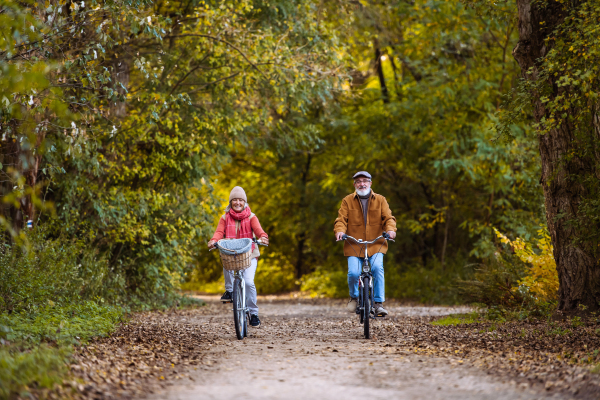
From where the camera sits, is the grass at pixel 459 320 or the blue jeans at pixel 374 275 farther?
the grass at pixel 459 320

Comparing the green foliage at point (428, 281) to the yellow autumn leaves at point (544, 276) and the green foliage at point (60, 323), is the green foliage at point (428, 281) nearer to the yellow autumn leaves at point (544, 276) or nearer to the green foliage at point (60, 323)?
the yellow autumn leaves at point (544, 276)

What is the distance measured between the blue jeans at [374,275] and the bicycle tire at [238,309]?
147 centimetres

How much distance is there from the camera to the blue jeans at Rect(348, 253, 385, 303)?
8.48m

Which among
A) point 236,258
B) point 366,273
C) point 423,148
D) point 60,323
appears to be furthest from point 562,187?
point 423,148

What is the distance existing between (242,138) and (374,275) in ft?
25.3

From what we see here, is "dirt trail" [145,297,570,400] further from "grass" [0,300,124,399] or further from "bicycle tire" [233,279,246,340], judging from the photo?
"grass" [0,300,124,399]

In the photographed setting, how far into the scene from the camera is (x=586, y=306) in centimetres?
881

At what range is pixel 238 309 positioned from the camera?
8.23 m

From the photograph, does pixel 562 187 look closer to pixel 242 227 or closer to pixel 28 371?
pixel 242 227

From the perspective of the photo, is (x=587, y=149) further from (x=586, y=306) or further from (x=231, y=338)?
(x=231, y=338)

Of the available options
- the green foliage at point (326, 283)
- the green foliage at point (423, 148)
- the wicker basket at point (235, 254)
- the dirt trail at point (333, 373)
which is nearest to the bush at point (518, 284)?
the green foliage at point (423, 148)

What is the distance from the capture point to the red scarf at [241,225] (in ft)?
28.9

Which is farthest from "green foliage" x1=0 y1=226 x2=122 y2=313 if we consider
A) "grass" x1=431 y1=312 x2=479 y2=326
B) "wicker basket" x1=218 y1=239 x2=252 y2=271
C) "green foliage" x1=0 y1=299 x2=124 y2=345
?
"grass" x1=431 y1=312 x2=479 y2=326

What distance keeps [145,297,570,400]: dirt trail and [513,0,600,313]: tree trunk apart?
8.51ft
